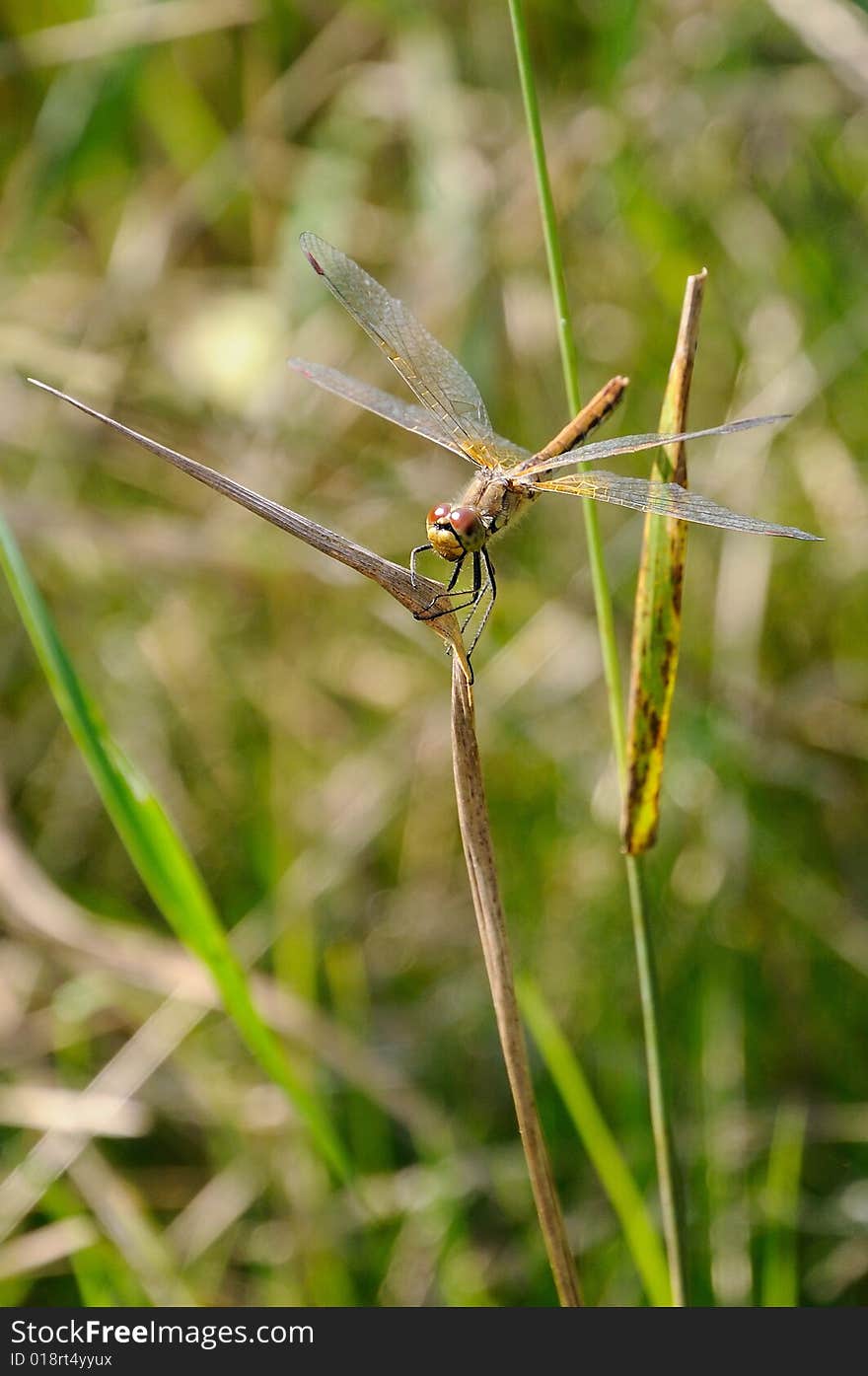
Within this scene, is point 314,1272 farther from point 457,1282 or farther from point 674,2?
point 674,2

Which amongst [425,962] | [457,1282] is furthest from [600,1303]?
[425,962]

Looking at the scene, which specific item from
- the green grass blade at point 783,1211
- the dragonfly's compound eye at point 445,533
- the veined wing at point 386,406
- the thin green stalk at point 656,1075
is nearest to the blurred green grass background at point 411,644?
the green grass blade at point 783,1211

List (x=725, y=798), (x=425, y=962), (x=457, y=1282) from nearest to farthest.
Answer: (x=457, y=1282) → (x=725, y=798) → (x=425, y=962)

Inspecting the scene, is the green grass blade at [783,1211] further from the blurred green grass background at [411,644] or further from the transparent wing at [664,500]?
the transparent wing at [664,500]

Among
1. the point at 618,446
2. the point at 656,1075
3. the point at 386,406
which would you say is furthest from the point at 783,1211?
the point at 386,406

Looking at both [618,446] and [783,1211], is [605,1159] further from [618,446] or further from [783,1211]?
[618,446]
